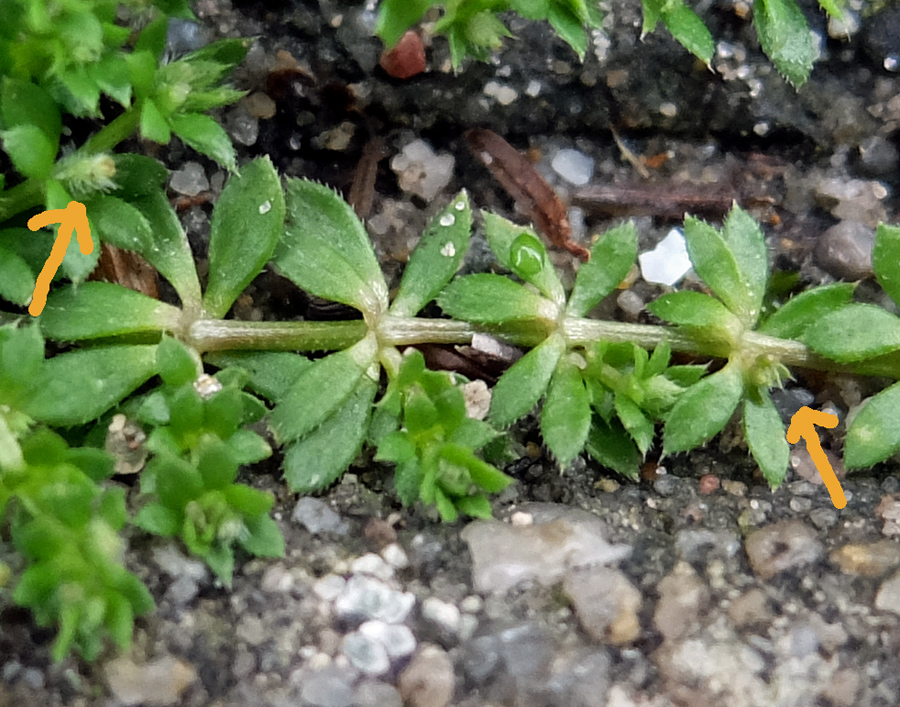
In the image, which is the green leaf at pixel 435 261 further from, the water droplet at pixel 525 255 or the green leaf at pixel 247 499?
the green leaf at pixel 247 499

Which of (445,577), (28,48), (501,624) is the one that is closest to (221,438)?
(445,577)

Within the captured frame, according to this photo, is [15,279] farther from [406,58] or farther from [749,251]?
[749,251]

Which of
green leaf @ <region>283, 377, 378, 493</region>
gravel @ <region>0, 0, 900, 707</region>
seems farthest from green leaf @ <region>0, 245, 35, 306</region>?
green leaf @ <region>283, 377, 378, 493</region>

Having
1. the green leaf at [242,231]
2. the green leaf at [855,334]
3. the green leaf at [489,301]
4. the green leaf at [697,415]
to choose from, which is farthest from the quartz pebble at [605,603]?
the green leaf at [242,231]

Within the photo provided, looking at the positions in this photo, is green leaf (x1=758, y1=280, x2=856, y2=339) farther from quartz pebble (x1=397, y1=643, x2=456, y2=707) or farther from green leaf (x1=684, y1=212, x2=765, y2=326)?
quartz pebble (x1=397, y1=643, x2=456, y2=707)

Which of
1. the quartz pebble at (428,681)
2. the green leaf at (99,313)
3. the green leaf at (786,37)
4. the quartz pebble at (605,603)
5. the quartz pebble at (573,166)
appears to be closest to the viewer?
the quartz pebble at (428,681)

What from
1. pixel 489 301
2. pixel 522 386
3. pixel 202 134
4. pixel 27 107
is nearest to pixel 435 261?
pixel 489 301

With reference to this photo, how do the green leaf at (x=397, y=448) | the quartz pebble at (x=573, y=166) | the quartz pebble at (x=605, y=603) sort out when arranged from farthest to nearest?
the quartz pebble at (x=573, y=166), the green leaf at (x=397, y=448), the quartz pebble at (x=605, y=603)

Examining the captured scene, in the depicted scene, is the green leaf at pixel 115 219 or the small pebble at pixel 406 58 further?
the small pebble at pixel 406 58

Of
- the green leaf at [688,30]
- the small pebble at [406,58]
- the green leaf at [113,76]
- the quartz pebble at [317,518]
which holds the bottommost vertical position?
the quartz pebble at [317,518]
